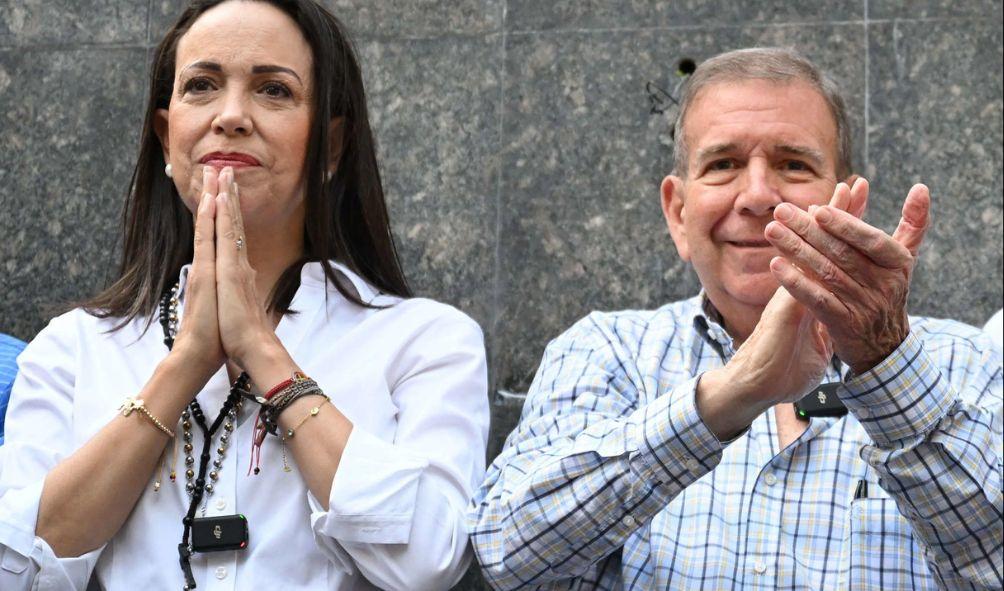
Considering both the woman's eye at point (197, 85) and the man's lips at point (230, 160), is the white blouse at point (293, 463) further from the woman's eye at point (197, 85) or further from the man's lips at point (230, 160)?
the woman's eye at point (197, 85)

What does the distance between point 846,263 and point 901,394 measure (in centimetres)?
30

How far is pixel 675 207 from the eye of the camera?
3.67 meters

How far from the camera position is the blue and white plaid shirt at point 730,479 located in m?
2.81

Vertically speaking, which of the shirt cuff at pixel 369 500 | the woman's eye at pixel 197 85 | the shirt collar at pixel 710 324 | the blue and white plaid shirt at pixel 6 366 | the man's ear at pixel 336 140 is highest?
the woman's eye at pixel 197 85

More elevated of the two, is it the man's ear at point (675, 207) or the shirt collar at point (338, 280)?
the man's ear at point (675, 207)

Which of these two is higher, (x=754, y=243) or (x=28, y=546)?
(x=754, y=243)

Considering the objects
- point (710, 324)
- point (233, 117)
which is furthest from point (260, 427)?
point (710, 324)

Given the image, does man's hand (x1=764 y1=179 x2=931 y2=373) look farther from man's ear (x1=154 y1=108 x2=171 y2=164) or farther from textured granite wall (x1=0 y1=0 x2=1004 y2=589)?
man's ear (x1=154 y1=108 x2=171 y2=164)

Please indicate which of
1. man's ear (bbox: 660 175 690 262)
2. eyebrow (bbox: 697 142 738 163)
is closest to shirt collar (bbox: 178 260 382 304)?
man's ear (bbox: 660 175 690 262)

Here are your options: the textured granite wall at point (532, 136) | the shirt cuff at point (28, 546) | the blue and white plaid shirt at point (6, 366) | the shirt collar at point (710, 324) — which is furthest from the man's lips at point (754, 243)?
the blue and white plaid shirt at point (6, 366)

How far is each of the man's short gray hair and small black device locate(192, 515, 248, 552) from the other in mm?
1367

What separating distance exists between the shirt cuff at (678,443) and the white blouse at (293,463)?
487 mm

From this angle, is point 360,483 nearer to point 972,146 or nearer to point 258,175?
point 258,175

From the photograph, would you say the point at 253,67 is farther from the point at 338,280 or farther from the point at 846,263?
the point at 846,263
